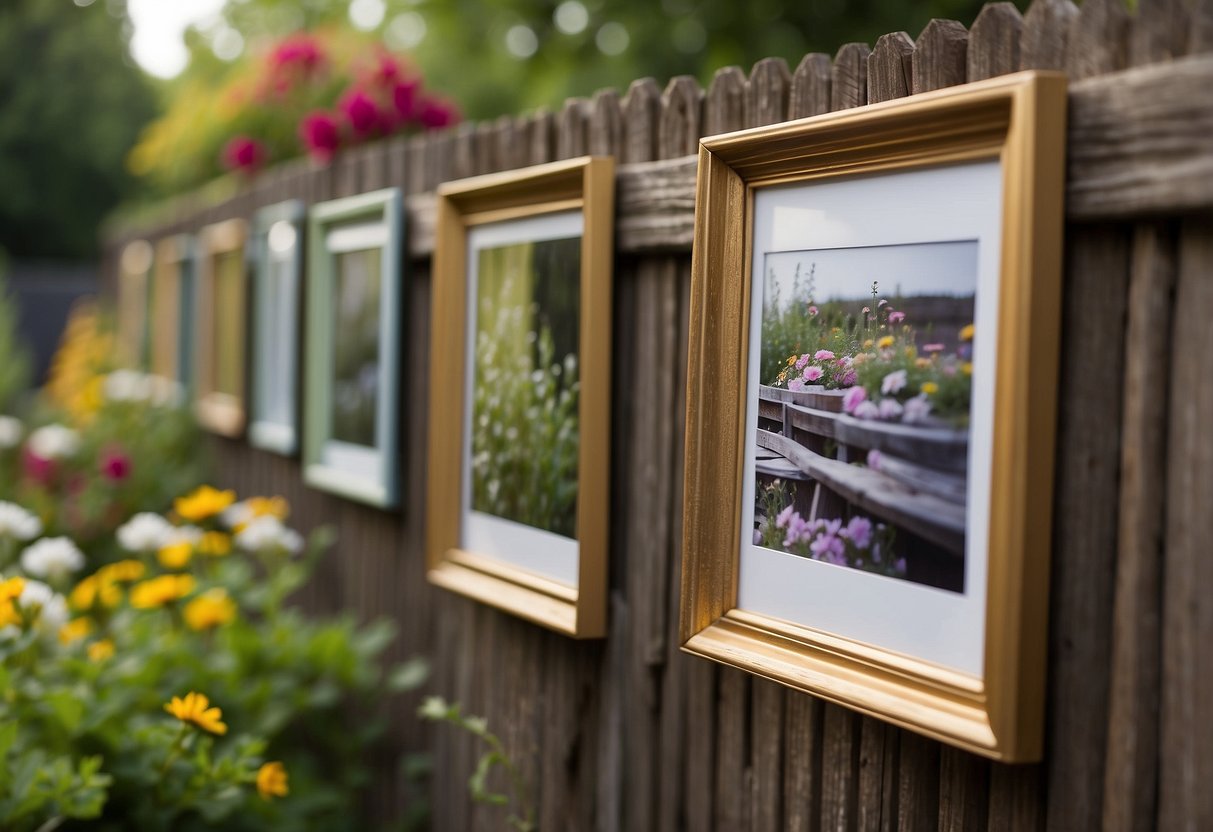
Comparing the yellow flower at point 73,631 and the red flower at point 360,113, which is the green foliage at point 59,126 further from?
the yellow flower at point 73,631

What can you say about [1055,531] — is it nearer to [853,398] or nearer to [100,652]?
[853,398]

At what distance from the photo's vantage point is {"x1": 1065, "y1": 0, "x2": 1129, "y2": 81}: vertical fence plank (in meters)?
1.35

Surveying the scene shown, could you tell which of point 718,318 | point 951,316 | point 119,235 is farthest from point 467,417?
point 119,235

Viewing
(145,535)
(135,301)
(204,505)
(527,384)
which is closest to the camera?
(527,384)

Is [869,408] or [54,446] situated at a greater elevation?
[869,408]

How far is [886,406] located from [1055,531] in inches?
10.5

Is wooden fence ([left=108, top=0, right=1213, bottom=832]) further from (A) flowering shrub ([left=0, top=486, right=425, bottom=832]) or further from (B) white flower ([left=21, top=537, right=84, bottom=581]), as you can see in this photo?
(B) white flower ([left=21, top=537, right=84, bottom=581])

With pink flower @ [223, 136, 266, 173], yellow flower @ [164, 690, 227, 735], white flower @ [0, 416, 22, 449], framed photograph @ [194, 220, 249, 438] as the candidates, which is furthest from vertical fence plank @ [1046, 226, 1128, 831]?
white flower @ [0, 416, 22, 449]

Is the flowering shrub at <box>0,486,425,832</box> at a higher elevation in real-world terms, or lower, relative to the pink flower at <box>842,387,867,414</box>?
lower

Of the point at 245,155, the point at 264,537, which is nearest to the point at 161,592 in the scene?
the point at 264,537

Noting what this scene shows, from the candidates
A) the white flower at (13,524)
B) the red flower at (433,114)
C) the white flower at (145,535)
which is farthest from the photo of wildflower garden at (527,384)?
the red flower at (433,114)

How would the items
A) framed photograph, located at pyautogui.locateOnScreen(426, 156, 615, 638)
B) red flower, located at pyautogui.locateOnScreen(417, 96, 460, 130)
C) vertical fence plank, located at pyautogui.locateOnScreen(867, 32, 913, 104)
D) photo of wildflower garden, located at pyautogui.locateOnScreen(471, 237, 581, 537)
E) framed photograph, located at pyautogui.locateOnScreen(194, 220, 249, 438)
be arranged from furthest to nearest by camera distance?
framed photograph, located at pyautogui.locateOnScreen(194, 220, 249, 438) → red flower, located at pyautogui.locateOnScreen(417, 96, 460, 130) → photo of wildflower garden, located at pyautogui.locateOnScreen(471, 237, 581, 537) → framed photograph, located at pyautogui.locateOnScreen(426, 156, 615, 638) → vertical fence plank, located at pyautogui.locateOnScreen(867, 32, 913, 104)

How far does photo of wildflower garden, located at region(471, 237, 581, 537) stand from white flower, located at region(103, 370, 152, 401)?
14.5 feet

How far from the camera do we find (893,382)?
1.53 metres
